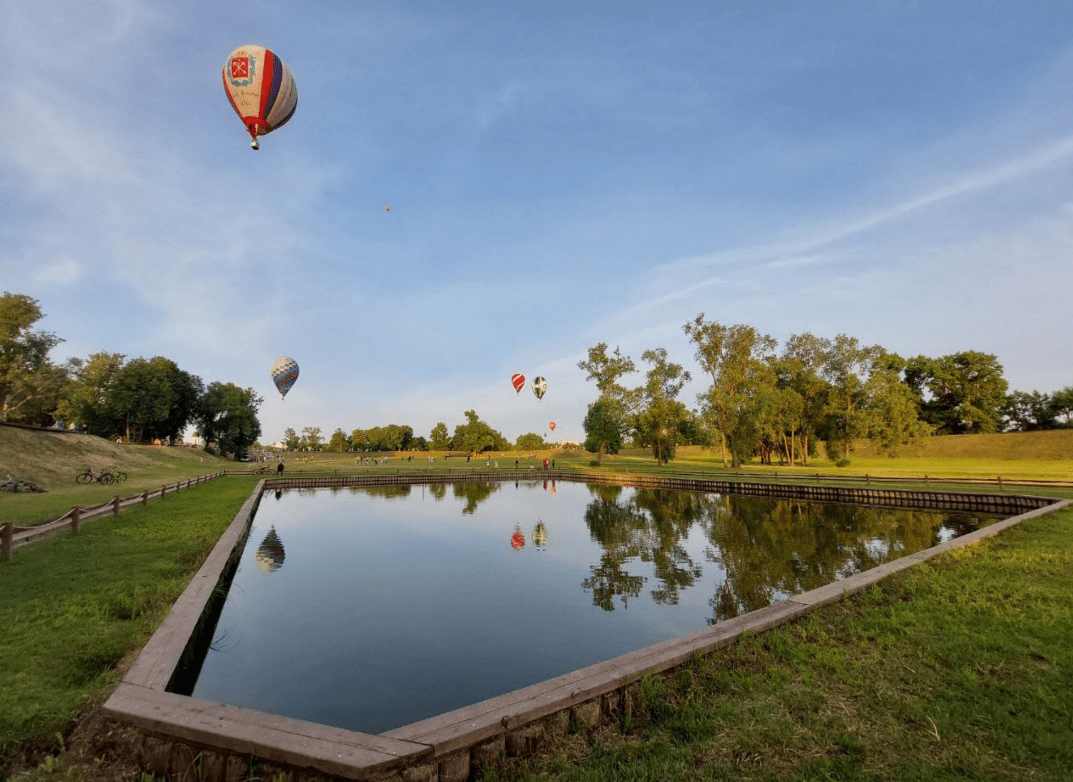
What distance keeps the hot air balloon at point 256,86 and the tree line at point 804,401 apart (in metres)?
40.6

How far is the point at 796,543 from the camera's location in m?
17.0

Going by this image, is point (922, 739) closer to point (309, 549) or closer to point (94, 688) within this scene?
point (94, 688)

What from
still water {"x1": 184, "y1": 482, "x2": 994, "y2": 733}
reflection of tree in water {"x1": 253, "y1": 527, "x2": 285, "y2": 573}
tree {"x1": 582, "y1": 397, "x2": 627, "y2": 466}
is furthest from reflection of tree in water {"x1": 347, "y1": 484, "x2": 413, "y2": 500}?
tree {"x1": 582, "y1": 397, "x2": 627, "y2": 466}

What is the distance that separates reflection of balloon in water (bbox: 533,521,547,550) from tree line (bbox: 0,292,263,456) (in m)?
51.0

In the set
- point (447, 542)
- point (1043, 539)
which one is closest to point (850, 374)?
point (1043, 539)

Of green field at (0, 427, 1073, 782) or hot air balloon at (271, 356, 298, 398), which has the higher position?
hot air balloon at (271, 356, 298, 398)

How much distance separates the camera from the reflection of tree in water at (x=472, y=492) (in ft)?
95.7

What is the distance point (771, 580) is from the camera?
12.5m

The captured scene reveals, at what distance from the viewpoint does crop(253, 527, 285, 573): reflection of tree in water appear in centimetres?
1465

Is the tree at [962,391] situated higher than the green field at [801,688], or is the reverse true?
the tree at [962,391]

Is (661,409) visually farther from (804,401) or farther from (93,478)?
(93,478)

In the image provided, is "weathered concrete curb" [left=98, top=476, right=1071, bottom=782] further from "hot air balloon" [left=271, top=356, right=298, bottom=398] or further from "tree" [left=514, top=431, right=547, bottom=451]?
"tree" [left=514, top=431, right=547, bottom=451]

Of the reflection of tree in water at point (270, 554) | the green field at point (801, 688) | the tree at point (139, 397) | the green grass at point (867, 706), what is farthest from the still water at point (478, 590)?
the tree at point (139, 397)

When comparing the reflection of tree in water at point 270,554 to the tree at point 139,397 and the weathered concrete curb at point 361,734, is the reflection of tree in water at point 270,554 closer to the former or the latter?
the weathered concrete curb at point 361,734
